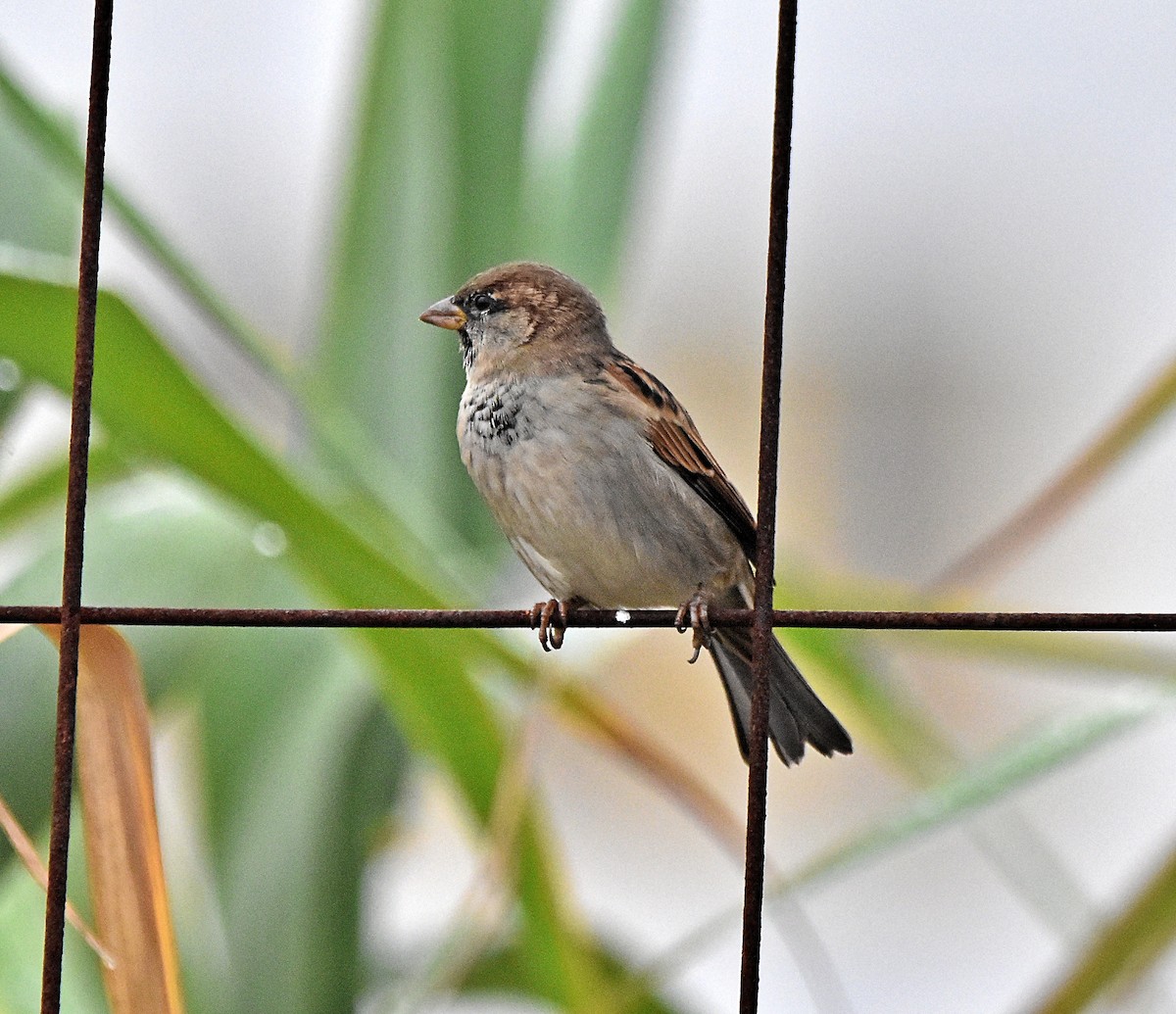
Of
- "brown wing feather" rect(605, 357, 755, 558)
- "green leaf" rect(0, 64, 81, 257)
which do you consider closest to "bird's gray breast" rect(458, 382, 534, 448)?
"brown wing feather" rect(605, 357, 755, 558)

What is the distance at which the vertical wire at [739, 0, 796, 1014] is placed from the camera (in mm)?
865

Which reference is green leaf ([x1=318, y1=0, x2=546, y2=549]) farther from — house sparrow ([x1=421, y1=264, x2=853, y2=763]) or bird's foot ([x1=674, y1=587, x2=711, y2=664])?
bird's foot ([x1=674, y1=587, x2=711, y2=664])

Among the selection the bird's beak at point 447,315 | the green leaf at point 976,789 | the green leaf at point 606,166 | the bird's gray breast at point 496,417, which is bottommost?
the green leaf at point 976,789

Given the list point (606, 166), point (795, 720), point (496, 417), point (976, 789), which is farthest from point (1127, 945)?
point (606, 166)

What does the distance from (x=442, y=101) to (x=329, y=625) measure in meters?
1.80

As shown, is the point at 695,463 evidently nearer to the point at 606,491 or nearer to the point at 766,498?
the point at 606,491

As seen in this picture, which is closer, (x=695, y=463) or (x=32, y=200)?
(x=695, y=463)

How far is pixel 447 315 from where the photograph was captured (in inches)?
75.4

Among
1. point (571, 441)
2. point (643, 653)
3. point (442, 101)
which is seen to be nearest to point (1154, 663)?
point (571, 441)

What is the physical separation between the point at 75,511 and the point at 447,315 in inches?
40.7

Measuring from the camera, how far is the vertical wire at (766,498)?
34.1 inches

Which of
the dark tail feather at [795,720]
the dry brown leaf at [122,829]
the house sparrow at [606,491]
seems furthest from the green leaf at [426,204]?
the dry brown leaf at [122,829]

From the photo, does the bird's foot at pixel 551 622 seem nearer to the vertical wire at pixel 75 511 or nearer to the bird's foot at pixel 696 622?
the bird's foot at pixel 696 622

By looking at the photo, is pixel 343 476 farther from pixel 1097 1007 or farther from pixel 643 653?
pixel 643 653
